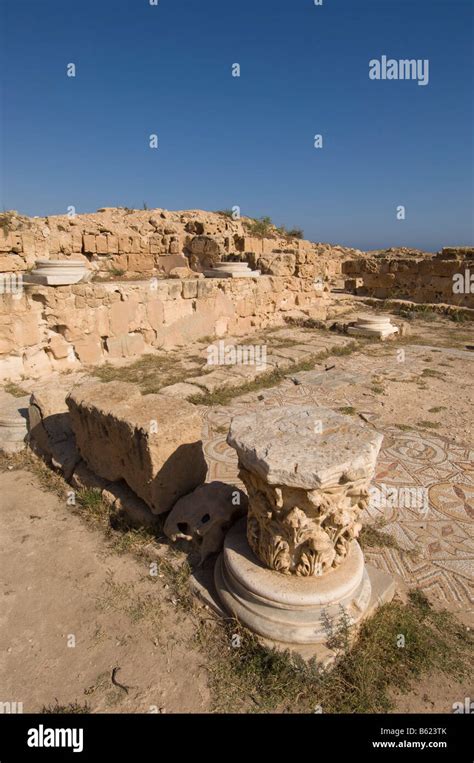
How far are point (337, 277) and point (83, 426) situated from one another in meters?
20.1

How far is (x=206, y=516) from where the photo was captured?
3094 mm

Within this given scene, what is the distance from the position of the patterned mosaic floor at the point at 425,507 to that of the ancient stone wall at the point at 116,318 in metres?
3.36

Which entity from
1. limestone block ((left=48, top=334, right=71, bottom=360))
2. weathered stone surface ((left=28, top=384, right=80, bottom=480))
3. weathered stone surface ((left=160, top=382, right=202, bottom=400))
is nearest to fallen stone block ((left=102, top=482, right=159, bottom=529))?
weathered stone surface ((left=28, top=384, right=80, bottom=480))

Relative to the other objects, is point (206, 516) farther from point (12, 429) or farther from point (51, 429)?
point (12, 429)

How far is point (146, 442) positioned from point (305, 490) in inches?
52.9

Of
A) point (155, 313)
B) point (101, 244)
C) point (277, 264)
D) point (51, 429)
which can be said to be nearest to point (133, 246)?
point (101, 244)

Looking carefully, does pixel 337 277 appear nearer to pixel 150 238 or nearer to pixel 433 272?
pixel 433 272

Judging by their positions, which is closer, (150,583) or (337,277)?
(150,583)

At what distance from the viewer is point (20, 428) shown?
16.1 ft

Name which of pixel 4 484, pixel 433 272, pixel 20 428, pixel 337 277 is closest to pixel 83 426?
pixel 4 484

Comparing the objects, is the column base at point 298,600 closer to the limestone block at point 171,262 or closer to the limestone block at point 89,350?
the limestone block at point 89,350

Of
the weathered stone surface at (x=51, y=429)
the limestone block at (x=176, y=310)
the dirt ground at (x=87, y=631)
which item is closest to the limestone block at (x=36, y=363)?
the weathered stone surface at (x=51, y=429)

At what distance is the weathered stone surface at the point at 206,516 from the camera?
9.96 feet

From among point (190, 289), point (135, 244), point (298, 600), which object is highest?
point (135, 244)
